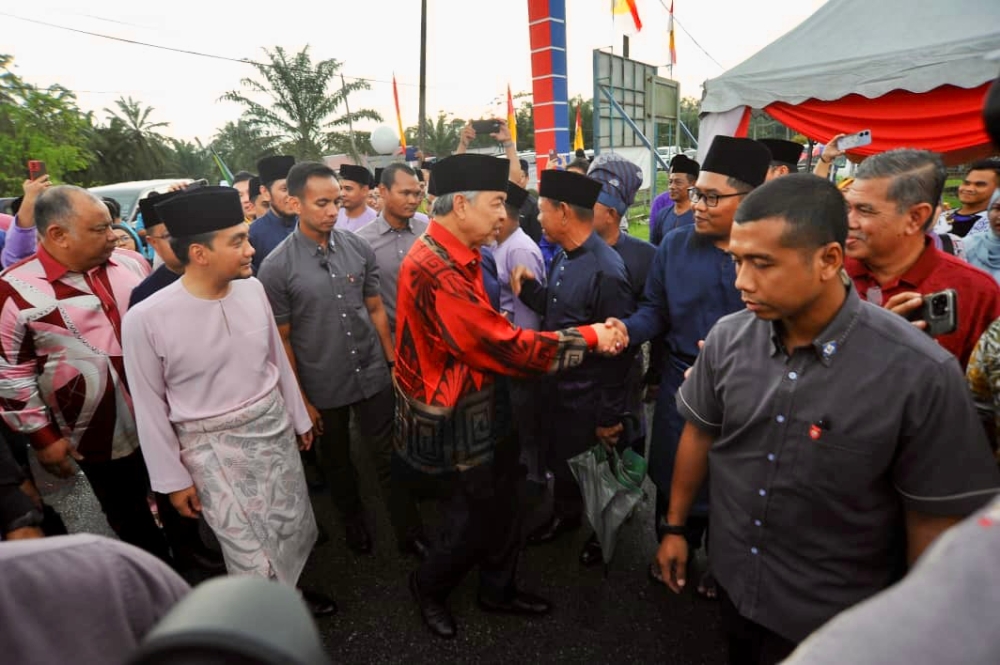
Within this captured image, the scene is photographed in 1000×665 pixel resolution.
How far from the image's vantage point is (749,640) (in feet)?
5.90

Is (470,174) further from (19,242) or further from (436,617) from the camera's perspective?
(19,242)

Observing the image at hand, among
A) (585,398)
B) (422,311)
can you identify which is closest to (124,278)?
(422,311)

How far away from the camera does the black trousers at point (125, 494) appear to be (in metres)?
2.80

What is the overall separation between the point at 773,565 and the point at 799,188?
1.08 m

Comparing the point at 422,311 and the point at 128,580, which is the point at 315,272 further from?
the point at 128,580

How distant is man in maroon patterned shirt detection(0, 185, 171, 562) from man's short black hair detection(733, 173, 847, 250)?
9.79 feet

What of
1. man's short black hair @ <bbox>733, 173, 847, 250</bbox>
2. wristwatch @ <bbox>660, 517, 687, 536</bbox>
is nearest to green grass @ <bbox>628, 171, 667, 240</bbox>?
wristwatch @ <bbox>660, 517, 687, 536</bbox>

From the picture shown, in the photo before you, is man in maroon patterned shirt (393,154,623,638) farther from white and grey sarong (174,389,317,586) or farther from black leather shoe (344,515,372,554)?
black leather shoe (344,515,372,554)

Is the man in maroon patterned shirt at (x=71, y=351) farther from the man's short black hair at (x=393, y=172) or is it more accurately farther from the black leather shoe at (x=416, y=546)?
the man's short black hair at (x=393, y=172)

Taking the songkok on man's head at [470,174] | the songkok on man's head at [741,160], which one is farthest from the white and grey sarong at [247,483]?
the songkok on man's head at [741,160]

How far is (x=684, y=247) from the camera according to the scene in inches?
103

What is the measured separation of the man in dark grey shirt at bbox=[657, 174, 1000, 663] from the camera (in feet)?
4.25

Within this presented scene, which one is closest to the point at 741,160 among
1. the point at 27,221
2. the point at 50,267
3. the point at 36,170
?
the point at 50,267

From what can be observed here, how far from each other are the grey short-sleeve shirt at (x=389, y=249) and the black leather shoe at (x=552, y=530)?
1.82 meters
